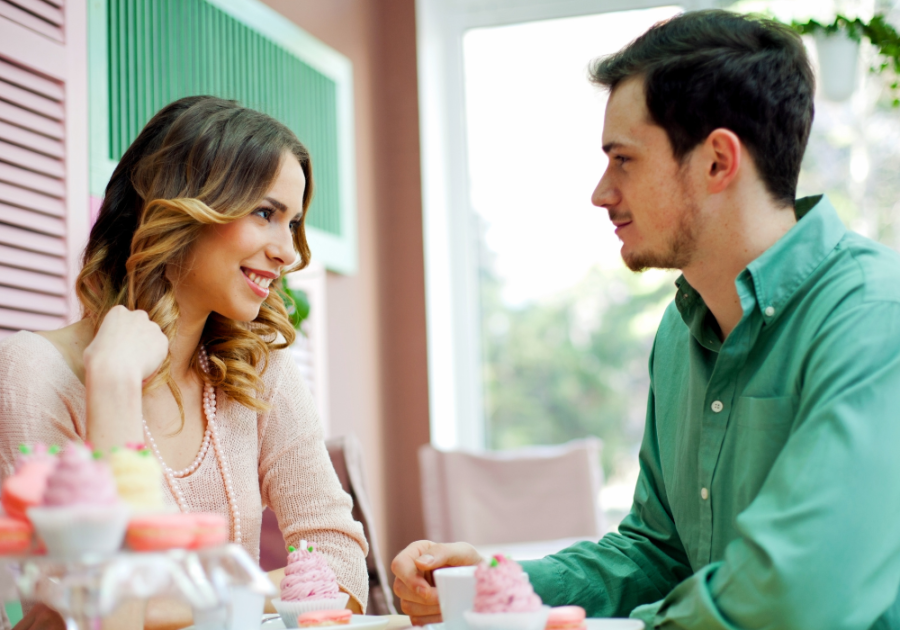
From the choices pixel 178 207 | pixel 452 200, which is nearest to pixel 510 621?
pixel 178 207

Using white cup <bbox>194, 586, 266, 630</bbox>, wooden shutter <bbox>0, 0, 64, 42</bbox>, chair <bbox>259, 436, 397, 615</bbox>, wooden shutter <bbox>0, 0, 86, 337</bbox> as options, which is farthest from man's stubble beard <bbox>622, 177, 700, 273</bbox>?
wooden shutter <bbox>0, 0, 64, 42</bbox>

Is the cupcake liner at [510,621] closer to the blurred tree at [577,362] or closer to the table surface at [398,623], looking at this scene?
the table surface at [398,623]

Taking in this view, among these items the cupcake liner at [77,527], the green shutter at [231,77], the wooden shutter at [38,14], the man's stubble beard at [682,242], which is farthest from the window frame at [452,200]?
the cupcake liner at [77,527]

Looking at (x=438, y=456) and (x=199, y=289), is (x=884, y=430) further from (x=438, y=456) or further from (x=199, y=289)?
(x=438, y=456)

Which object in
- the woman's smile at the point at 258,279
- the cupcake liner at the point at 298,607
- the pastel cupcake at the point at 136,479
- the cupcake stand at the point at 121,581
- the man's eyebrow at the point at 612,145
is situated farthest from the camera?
the woman's smile at the point at 258,279

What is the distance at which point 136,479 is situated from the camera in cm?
78

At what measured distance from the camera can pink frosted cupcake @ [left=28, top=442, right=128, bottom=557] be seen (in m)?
0.68

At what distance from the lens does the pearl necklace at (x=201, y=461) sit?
5.14ft

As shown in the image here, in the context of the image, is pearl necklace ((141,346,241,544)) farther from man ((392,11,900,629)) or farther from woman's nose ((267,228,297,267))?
man ((392,11,900,629))

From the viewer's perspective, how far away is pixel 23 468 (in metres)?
0.79

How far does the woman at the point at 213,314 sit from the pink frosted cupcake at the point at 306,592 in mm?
419

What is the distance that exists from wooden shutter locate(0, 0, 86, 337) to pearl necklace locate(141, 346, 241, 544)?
524mm

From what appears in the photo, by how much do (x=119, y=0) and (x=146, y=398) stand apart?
48.0 inches

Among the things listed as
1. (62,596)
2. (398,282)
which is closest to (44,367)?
(62,596)
